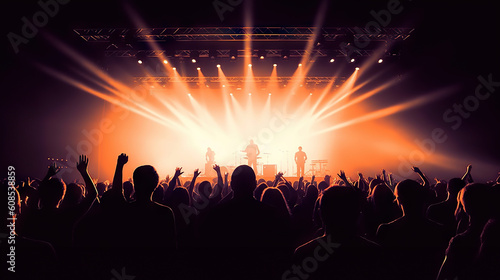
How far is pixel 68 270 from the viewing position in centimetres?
204

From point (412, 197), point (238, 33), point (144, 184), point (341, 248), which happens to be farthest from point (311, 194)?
point (238, 33)

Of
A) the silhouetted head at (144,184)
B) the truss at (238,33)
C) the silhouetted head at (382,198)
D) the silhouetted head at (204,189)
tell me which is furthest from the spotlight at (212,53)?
the silhouetted head at (144,184)

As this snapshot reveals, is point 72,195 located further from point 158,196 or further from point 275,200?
point 275,200

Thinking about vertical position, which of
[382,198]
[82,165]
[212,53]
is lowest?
[382,198]

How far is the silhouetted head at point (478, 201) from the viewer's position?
5.52 ft

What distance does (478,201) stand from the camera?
1.72 m

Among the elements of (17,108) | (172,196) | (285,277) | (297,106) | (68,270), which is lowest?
(285,277)

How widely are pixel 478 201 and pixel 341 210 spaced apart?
841mm

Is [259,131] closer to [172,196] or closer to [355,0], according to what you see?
[355,0]

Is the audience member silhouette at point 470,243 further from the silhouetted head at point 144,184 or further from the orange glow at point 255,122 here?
the orange glow at point 255,122

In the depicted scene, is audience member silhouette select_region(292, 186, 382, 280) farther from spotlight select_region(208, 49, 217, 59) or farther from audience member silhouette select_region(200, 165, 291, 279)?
spotlight select_region(208, 49, 217, 59)

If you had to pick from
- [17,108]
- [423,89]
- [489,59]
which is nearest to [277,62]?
[423,89]

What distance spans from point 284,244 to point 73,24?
10091 mm

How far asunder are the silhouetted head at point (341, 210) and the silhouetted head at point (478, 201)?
686 mm
